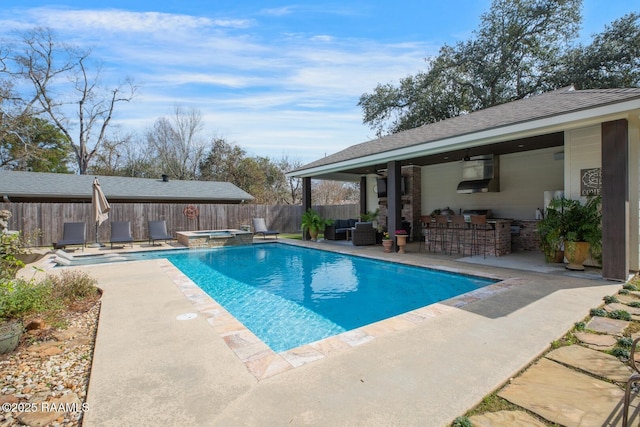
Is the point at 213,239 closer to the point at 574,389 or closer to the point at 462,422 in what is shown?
the point at 462,422

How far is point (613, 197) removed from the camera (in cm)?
541

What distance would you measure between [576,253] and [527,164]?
179 inches

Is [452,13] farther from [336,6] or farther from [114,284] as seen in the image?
[114,284]

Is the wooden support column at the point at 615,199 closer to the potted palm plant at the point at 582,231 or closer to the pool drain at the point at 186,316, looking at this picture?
the potted palm plant at the point at 582,231

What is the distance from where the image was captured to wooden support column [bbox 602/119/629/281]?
533cm

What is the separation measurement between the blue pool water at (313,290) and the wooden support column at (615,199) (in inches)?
77.2

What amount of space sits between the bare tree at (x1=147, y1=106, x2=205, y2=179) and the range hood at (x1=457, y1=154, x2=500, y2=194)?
2277 cm

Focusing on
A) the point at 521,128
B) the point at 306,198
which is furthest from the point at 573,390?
the point at 306,198

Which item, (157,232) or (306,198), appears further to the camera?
(306,198)

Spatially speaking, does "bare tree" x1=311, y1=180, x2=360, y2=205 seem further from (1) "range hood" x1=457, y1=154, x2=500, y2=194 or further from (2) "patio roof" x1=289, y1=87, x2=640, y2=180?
(1) "range hood" x1=457, y1=154, x2=500, y2=194

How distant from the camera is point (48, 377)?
271 cm

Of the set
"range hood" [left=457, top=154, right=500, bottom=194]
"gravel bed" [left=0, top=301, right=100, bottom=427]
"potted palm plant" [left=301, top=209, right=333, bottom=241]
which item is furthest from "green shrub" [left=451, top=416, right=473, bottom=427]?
"potted palm plant" [left=301, top=209, right=333, bottom=241]

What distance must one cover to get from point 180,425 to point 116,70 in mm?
26538

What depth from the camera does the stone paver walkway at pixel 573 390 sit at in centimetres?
204
